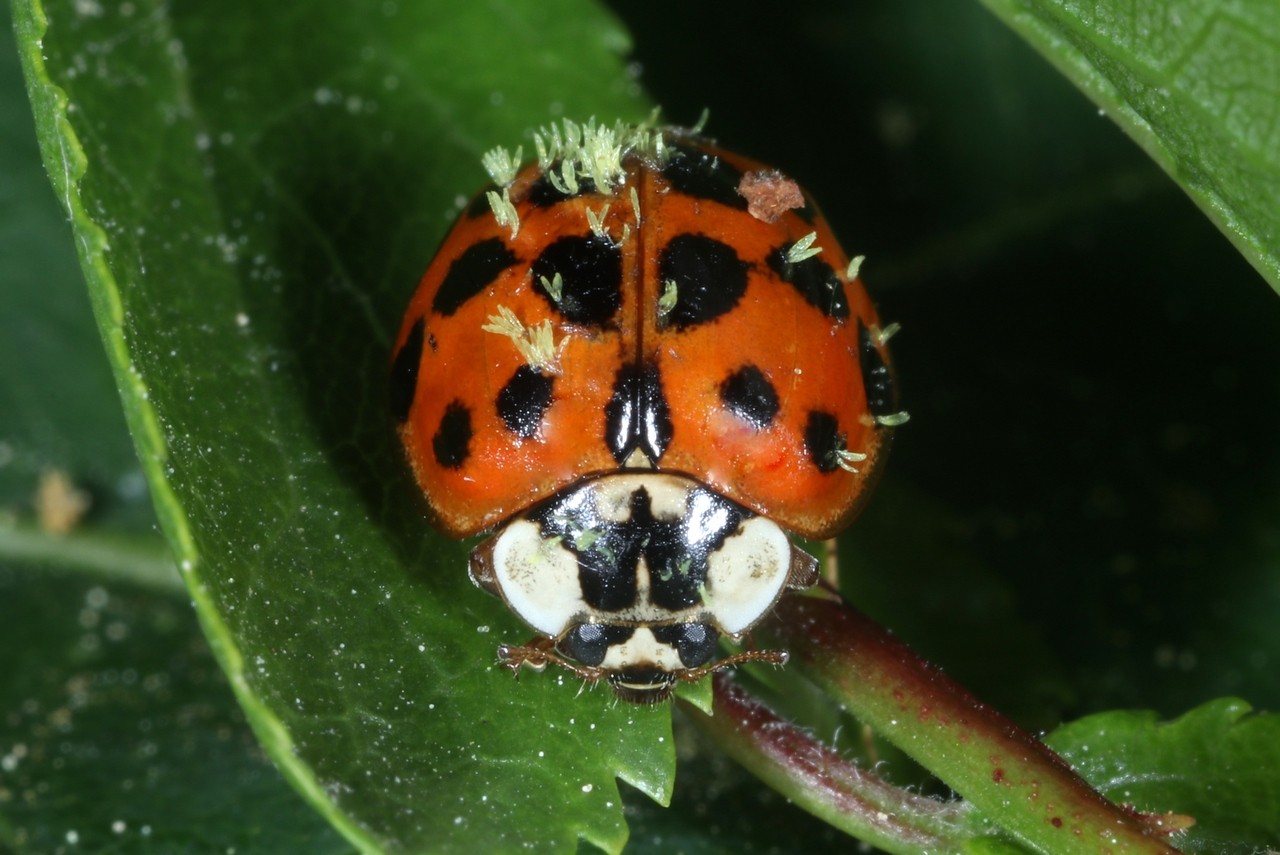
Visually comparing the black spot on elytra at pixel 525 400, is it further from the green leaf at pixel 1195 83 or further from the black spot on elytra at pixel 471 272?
the green leaf at pixel 1195 83

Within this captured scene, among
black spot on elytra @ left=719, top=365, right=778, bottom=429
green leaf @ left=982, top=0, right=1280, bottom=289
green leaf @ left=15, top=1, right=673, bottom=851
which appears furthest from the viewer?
black spot on elytra @ left=719, top=365, right=778, bottom=429

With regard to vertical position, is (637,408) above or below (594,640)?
above

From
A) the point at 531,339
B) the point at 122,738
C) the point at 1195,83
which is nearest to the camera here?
the point at 1195,83

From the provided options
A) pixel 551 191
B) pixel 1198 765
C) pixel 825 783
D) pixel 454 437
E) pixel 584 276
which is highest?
pixel 551 191

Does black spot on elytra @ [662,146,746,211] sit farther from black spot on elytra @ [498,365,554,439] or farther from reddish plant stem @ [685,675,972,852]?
reddish plant stem @ [685,675,972,852]

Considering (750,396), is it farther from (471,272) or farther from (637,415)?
(471,272)

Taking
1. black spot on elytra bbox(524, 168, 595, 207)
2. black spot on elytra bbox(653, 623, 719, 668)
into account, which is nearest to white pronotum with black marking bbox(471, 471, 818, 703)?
black spot on elytra bbox(653, 623, 719, 668)

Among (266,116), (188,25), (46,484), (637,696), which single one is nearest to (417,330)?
(637,696)

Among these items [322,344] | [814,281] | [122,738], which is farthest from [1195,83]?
[122,738]

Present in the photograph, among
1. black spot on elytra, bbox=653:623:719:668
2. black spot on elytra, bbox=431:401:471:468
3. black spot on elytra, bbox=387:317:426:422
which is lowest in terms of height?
black spot on elytra, bbox=653:623:719:668
